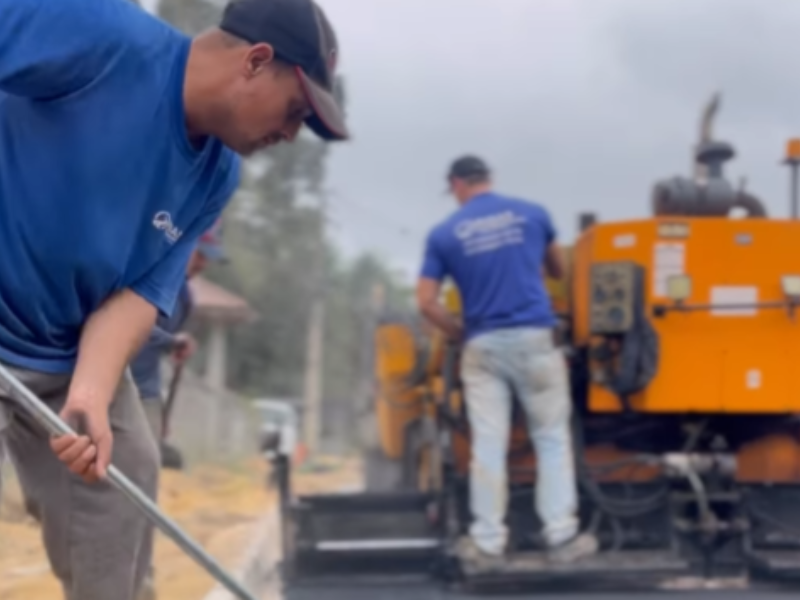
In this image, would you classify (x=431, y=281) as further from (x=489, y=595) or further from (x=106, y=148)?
(x=106, y=148)

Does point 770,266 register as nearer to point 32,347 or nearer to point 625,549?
point 625,549

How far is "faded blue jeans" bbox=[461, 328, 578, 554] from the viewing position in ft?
24.6

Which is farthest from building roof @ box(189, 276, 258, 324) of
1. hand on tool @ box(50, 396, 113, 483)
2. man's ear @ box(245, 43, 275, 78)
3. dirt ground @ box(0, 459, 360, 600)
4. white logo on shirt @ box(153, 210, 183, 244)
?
man's ear @ box(245, 43, 275, 78)

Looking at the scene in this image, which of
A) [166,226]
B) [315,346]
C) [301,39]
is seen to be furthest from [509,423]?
[315,346]

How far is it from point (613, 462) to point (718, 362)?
2.95 ft

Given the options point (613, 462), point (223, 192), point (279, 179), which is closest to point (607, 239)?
point (613, 462)

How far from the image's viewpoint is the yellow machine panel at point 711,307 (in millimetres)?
7309

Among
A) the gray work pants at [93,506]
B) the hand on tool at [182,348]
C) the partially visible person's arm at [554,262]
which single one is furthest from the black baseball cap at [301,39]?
the partially visible person's arm at [554,262]

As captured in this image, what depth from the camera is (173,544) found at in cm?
892

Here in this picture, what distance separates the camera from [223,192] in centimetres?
415

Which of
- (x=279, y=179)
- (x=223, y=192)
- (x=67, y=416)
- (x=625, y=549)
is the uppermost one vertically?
(x=279, y=179)

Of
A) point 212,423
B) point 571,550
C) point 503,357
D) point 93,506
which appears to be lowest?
point 212,423

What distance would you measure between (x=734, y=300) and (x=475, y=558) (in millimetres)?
1627

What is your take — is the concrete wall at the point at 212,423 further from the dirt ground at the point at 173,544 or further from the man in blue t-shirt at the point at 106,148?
the man in blue t-shirt at the point at 106,148
